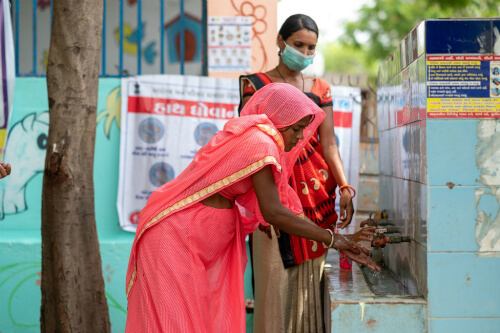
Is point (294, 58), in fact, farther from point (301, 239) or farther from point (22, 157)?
point (22, 157)

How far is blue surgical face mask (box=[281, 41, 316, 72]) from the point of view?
329 cm

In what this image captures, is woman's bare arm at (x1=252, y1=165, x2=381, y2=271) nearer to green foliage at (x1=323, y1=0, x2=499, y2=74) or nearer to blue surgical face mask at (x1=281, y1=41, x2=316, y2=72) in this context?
blue surgical face mask at (x1=281, y1=41, x2=316, y2=72)

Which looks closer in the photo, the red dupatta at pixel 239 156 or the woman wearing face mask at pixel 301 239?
the red dupatta at pixel 239 156

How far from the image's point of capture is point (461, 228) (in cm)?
247

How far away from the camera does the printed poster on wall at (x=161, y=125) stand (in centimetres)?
458

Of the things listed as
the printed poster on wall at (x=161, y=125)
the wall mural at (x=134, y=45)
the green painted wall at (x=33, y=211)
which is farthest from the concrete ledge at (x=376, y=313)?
the wall mural at (x=134, y=45)

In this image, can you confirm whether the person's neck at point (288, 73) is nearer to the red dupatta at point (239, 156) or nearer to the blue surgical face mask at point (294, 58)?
the blue surgical face mask at point (294, 58)

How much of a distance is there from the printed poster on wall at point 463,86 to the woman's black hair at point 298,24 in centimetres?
101

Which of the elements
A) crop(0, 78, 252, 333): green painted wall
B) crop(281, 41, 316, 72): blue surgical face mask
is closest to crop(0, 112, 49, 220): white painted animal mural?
crop(0, 78, 252, 333): green painted wall

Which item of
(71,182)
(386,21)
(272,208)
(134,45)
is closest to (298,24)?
(272,208)

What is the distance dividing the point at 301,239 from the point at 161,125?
189 centimetres

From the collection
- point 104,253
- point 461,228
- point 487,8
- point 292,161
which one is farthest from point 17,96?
point 487,8

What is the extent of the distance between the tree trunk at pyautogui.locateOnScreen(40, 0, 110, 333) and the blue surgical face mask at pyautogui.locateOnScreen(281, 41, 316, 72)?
1.02m

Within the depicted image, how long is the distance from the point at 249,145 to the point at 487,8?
13.0 m
